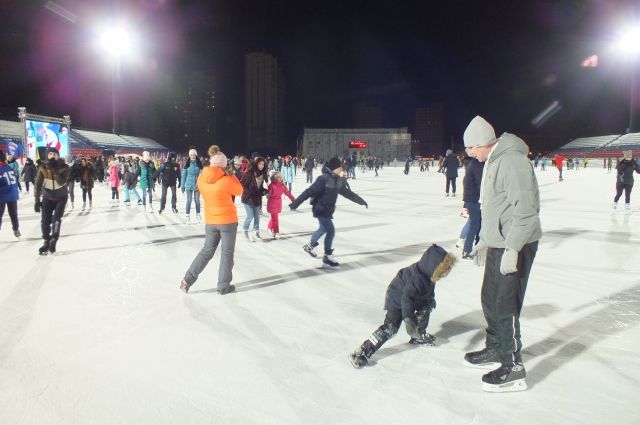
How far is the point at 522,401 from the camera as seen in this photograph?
8.63 feet

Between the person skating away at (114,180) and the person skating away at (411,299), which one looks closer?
the person skating away at (411,299)

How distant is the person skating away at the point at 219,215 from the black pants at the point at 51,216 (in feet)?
10.2

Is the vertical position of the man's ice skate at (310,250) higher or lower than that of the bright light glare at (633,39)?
lower

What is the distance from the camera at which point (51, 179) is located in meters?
6.69

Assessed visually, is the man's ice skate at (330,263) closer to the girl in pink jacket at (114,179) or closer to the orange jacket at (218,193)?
the orange jacket at (218,193)

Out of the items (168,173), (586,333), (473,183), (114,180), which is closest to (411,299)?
(586,333)

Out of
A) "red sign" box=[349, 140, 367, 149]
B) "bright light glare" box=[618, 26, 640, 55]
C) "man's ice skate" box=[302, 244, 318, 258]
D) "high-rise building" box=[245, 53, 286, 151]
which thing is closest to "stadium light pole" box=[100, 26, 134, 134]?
"man's ice skate" box=[302, 244, 318, 258]

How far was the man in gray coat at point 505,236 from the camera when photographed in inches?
103

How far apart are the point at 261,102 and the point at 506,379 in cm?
18077

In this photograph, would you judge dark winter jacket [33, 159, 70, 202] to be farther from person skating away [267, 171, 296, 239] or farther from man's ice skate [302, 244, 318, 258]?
man's ice skate [302, 244, 318, 258]

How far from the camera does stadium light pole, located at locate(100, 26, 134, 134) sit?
25.2m

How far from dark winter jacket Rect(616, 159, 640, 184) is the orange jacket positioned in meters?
9.32

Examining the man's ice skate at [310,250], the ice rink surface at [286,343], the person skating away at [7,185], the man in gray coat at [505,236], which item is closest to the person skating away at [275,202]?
the ice rink surface at [286,343]

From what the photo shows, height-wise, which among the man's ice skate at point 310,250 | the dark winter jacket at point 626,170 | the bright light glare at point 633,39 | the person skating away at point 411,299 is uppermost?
the bright light glare at point 633,39
